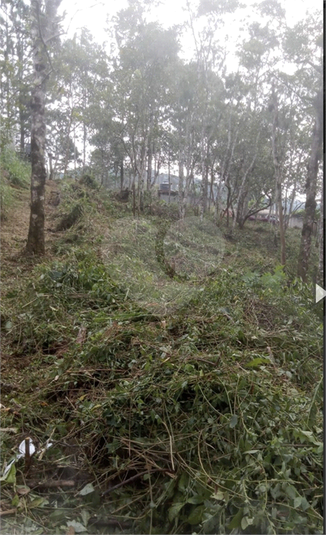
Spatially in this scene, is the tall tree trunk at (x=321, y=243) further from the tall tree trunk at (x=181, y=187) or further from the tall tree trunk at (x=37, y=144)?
the tall tree trunk at (x=37, y=144)

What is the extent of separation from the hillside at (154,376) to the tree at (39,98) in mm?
38

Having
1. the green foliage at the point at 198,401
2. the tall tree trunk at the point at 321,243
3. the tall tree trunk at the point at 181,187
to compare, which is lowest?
the green foliage at the point at 198,401

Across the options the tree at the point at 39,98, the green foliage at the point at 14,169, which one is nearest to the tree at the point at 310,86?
the tree at the point at 39,98

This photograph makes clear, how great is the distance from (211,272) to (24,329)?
2.26 feet

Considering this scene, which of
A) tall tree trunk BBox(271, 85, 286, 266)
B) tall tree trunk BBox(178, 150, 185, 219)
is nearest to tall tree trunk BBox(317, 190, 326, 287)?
tall tree trunk BBox(271, 85, 286, 266)

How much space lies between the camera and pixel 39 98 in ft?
4.56

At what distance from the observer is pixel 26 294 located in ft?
4.81

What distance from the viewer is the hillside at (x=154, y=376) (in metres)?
0.85

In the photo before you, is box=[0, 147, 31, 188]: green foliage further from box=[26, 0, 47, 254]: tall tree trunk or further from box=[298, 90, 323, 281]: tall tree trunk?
box=[298, 90, 323, 281]: tall tree trunk

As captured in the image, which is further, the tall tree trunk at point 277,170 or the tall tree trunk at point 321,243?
the tall tree trunk at point 277,170

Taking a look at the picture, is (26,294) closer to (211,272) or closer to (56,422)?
(56,422)

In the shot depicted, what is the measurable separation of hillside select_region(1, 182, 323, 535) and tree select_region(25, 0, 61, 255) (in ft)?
0.13

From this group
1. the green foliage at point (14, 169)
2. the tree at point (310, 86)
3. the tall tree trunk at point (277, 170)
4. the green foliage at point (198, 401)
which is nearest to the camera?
the green foliage at point (198, 401)

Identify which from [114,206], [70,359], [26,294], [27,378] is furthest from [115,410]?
[114,206]
